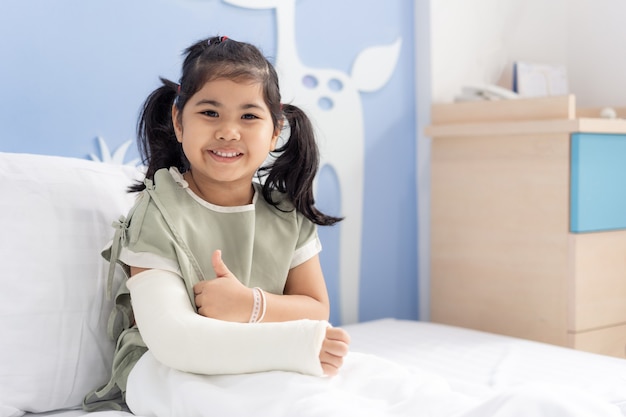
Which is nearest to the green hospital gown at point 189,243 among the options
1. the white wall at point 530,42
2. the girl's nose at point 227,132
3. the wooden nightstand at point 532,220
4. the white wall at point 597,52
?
the girl's nose at point 227,132

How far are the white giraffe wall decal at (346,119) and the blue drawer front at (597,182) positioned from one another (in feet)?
1.76

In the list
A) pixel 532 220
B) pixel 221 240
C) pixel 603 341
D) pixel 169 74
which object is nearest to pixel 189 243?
pixel 221 240

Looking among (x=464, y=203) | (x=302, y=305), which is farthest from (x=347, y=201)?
(x=302, y=305)

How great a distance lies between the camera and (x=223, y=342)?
1072mm

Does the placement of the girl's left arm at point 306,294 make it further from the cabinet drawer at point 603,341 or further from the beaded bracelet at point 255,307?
the cabinet drawer at point 603,341

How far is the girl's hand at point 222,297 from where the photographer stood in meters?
1.17

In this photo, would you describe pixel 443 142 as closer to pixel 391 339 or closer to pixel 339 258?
pixel 339 258

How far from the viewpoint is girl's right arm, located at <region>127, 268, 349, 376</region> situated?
1.06 metres

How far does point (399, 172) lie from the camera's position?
7.16 ft

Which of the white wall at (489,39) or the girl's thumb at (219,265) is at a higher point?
the white wall at (489,39)

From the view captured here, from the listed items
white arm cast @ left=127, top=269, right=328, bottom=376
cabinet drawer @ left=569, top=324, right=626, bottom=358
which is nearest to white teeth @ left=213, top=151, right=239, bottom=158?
white arm cast @ left=127, top=269, right=328, bottom=376

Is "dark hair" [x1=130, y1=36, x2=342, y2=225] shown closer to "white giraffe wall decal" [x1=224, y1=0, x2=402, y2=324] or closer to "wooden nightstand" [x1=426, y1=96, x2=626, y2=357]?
"white giraffe wall decal" [x1=224, y1=0, x2=402, y2=324]

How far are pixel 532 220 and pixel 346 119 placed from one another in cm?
52

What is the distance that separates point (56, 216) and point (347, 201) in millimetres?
955
